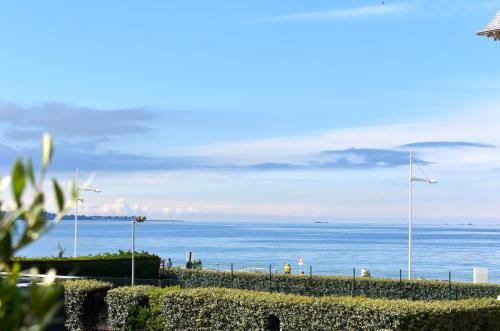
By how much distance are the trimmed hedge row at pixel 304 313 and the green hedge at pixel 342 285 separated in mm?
10221

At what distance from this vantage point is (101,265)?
35.2 meters

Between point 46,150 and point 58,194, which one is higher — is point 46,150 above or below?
above

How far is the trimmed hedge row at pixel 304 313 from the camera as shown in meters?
18.4

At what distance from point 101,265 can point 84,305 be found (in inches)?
438

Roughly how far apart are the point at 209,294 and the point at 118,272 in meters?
15.5

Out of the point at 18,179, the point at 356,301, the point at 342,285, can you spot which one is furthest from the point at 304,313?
the point at 18,179

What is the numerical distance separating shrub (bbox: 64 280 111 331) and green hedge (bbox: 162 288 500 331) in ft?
9.63

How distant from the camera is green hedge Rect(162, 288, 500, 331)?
60.2 ft

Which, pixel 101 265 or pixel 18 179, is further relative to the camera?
pixel 101 265

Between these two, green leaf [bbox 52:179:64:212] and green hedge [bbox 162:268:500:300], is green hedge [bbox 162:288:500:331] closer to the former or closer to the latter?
green hedge [bbox 162:268:500:300]

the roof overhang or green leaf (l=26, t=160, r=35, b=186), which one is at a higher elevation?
the roof overhang

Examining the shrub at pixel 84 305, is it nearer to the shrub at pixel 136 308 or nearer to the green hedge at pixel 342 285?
the shrub at pixel 136 308

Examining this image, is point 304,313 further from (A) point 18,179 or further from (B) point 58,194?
(A) point 18,179

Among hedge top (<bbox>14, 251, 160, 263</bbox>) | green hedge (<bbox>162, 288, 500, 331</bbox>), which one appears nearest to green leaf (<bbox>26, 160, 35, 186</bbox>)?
green hedge (<bbox>162, 288, 500, 331</bbox>)
